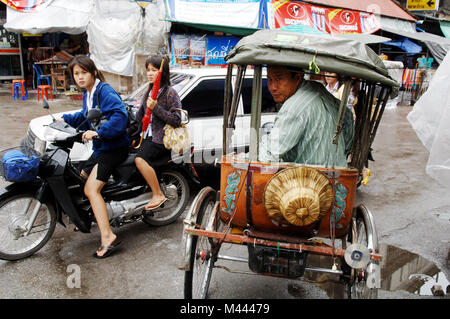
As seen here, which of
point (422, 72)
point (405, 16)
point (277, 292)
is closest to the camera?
point (277, 292)

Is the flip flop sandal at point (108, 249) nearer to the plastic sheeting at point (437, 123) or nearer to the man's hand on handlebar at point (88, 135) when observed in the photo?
the man's hand on handlebar at point (88, 135)

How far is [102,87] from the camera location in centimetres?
339

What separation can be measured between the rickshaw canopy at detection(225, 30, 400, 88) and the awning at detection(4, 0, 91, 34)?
35.2 ft

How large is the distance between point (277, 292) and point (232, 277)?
→ 0.43m

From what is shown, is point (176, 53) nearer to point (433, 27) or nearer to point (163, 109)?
point (163, 109)

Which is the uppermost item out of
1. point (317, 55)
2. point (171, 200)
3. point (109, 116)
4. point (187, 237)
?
point (317, 55)

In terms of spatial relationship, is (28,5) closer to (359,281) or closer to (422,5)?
(359,281)

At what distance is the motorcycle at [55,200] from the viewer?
10.7 feet

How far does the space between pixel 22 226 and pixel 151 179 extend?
3.97 feet

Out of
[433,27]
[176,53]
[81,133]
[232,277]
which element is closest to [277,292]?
[232,277]

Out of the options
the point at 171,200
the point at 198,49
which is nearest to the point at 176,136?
the point at 171,200

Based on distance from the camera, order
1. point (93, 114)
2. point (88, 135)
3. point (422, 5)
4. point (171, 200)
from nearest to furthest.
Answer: point (93, 114) → point (88, 135) → point (171, 200) → point (422, 5)

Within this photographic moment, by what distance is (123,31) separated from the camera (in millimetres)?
11484
